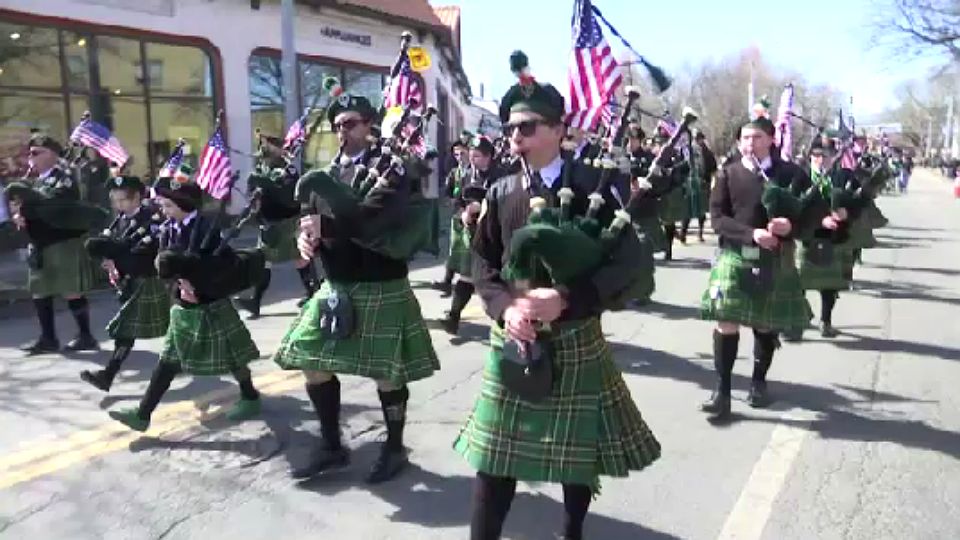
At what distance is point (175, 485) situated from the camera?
4121mm

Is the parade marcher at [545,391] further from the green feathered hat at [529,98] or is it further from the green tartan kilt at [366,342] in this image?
the green tartan kilt at [366,342]

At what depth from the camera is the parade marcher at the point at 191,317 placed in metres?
4.77

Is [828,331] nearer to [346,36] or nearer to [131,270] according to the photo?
[131,270]

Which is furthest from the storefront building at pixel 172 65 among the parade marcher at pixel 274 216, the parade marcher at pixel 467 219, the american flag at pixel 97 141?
the parade marcher at pixel 467 219

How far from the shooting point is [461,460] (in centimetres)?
448

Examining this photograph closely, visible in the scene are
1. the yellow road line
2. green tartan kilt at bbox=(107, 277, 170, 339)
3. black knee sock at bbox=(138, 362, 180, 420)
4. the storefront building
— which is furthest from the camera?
the storefront building

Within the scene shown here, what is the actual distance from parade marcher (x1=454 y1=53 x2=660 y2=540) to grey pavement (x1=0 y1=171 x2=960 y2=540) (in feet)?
2.48

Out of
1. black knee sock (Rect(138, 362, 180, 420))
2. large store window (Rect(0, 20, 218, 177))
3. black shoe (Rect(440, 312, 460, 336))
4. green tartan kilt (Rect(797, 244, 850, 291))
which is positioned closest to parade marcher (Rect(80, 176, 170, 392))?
black knee sock (Rect(138, 362, 180, 420))

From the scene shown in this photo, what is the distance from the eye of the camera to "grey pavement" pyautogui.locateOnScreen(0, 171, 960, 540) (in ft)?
12.1

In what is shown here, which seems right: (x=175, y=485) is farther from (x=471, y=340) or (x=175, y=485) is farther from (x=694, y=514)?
(x=471, y=340)

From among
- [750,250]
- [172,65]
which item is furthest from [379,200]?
[172,65]

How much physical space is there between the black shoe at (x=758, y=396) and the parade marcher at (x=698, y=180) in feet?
27.5

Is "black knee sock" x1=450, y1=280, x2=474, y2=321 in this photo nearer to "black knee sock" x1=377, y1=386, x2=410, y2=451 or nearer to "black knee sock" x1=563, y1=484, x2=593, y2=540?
"black knee sock" x1=377, y1=386, x2=410, y2=451

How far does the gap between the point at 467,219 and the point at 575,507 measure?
14.3 feet
